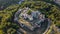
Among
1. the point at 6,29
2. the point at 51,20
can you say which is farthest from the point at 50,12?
the point at 6,29

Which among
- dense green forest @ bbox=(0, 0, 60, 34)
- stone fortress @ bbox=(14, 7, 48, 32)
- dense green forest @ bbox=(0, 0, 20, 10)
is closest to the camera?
dense green forest @ bbox=(0, 0, 60, 34)

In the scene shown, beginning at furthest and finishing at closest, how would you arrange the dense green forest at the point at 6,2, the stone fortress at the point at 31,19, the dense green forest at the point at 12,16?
1. the dense green forest at the point at 6,2
2. the stone fortress at the point at 31,19
3. the dense green forest at the point at 12,16

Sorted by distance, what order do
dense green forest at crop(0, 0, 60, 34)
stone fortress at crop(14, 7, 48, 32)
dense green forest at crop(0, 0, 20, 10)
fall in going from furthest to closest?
1. dense green forest at crop(0, 0, 20, 10)
2. stone fortress at crop(14, 7, 48, 32)
3. dense green forest at crop(0, 0, 60, 34)

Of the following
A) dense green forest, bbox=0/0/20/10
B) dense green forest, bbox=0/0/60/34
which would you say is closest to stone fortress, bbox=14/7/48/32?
dense green forest, bbox=0/0/60/34

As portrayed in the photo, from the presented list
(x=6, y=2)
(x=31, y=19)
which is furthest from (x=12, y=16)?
(x=6, y=2)

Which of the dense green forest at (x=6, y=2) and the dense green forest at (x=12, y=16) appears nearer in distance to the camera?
the dense green forest at (x=12, y=16)

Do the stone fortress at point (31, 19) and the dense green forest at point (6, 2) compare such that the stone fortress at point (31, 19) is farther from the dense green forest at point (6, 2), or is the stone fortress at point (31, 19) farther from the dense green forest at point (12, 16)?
the dense green forest at point (6, 2)

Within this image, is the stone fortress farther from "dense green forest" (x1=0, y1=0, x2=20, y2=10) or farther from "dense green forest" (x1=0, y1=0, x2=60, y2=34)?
"dense green forest" (x1=0, y1=0, x2=20, y2=10)

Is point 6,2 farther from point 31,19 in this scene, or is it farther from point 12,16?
point 31,19

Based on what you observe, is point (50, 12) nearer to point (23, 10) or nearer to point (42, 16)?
point (42, 16)

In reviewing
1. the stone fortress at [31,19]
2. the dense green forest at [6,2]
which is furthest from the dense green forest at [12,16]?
the dense green forest at [6,2]

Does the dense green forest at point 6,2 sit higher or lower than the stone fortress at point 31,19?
lower
